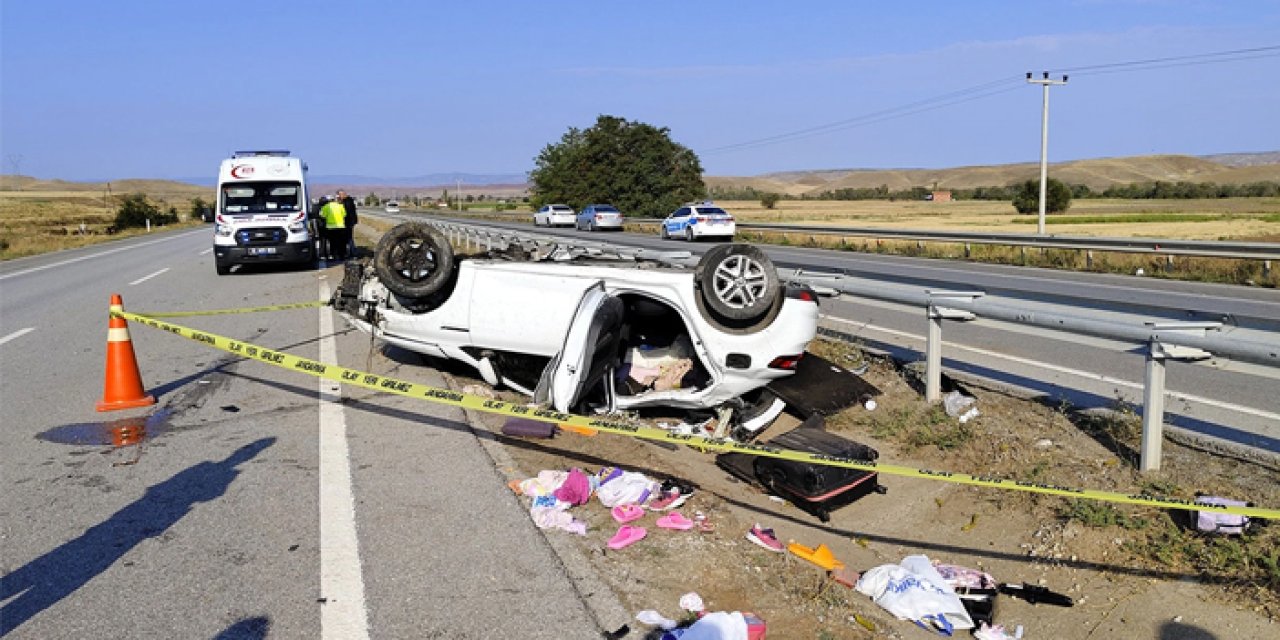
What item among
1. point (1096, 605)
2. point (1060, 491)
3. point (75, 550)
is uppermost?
point (1060, 491)

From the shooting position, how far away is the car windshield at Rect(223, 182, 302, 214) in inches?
783

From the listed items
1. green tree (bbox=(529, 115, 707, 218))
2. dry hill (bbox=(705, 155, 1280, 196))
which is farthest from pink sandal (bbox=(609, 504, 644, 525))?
dry hill (bbox=(705, 155, 1280, 196))

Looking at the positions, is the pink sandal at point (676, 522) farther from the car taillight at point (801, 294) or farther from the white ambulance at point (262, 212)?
the white ambulance at point (262, 212)

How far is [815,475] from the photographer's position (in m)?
5.22

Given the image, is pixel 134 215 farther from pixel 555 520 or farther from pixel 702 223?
pixel 555 520

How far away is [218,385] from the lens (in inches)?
315

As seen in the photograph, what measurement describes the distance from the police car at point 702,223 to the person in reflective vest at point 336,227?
16.3 metres

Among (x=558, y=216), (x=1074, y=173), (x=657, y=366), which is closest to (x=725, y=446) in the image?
(x=657, y=366)

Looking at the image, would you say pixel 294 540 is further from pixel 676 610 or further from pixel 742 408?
pixel 742 408

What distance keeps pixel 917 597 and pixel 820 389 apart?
2901mm

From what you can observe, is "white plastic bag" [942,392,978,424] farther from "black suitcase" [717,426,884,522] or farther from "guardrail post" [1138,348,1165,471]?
"guardrail post" [1138,348,1165,471]

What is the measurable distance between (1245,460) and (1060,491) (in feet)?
6.09

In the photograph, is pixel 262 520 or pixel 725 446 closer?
pixel 262 520

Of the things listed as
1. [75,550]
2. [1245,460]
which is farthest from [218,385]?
[1245,460]
